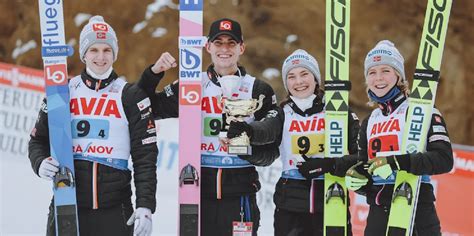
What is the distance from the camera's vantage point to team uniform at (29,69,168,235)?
3564 millimetres

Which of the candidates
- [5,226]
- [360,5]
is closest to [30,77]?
[5,226]

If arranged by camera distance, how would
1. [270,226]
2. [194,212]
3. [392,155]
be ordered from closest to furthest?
[392,155] → [194,212] → [270,226]

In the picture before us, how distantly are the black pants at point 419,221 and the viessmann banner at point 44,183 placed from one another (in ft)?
8.82

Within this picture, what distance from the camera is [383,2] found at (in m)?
10.2

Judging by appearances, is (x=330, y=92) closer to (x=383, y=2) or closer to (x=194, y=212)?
(x=194, y=212)

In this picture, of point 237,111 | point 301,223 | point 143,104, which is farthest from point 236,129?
point 301,223

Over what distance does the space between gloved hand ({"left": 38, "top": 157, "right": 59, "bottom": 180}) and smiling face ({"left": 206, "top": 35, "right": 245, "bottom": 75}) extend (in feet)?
3.04

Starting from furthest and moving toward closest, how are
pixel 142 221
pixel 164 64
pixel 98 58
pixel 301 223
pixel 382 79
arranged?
1. pixel 301 223
2. pixel 164 64
3. pixel 382 79
4. pixel 98 58
5. pixel 142 221

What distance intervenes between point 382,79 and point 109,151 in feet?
4.36

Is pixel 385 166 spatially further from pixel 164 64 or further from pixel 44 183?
pixel 44 183

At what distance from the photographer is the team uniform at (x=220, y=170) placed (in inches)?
151

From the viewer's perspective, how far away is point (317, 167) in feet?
12.4

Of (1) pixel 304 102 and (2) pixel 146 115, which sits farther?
(1) pixel 304 102

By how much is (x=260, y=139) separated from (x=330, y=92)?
48cm
